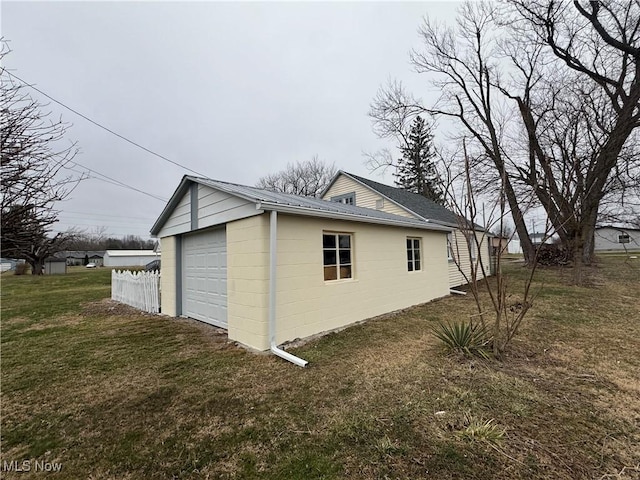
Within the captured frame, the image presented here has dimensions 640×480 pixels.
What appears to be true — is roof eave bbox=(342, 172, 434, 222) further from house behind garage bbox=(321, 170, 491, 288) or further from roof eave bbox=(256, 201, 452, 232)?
roof eave bbox=(256, 201, 452, 232)

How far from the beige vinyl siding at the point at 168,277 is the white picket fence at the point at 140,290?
32 centimetres

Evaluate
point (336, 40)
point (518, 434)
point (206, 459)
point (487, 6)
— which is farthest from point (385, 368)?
point (487, 6)

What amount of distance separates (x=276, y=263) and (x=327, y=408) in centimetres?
257

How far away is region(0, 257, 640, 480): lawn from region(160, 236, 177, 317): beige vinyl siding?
217 centimetres

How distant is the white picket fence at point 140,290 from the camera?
8.72m

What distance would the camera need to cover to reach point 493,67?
16516 mm

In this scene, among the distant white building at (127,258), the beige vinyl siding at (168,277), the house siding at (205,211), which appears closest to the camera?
the house siding at (205,211)

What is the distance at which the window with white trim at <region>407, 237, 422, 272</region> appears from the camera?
9.02m

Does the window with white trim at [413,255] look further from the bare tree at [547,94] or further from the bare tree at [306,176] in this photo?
the bare tree at [306,176]

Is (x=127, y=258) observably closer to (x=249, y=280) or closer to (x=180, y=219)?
(x=180, y=219)

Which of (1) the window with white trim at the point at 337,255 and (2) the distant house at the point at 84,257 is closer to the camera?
(1) the window with white trim at the point at 337,255

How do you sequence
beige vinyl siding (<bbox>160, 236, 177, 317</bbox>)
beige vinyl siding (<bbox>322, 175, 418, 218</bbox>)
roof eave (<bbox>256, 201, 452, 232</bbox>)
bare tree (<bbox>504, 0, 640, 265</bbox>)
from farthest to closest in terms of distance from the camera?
beige vinyl siding (<bbox>322, 175, 418, 218</bbox>) < bare tree (<bbox>504, 0, 640, 265</bbox>) < beige vinyl siding (<bbox>160, 236, 177, 317</bbox>) < roof eave (<bbox>256, 201, 452, 232</bbox>)

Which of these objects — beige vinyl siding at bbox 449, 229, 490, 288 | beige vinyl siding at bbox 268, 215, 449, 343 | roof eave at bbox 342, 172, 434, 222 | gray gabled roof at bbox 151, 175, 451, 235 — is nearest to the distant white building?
roof eave at bbox 342, 172, 434, 222

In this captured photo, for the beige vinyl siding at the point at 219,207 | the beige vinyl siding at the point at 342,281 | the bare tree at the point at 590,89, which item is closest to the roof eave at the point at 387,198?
the beige vinyl siding at the point at 342,281
